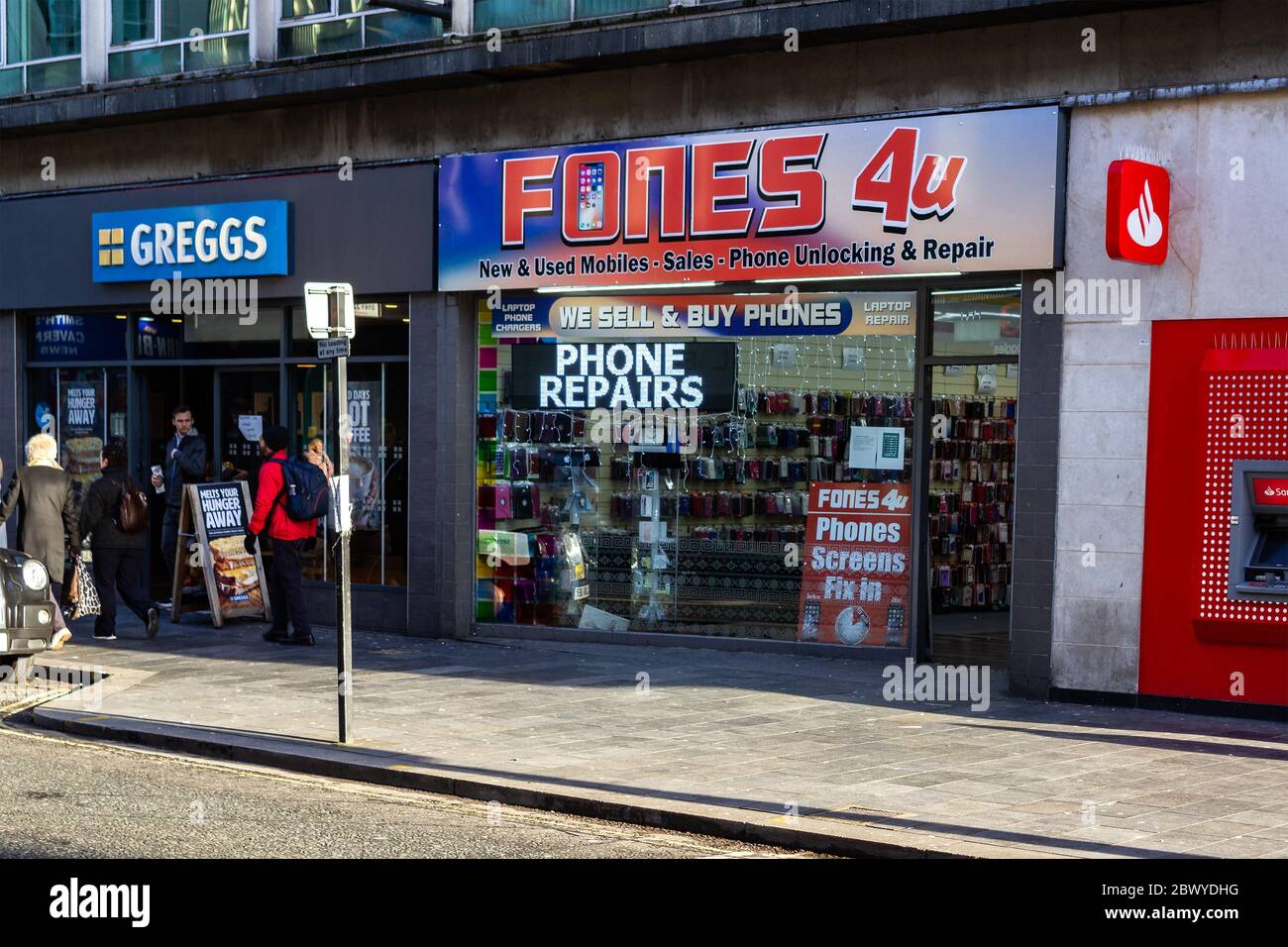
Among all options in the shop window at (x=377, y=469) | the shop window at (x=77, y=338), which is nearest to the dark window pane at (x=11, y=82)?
the shop window at (x=77, y=338)

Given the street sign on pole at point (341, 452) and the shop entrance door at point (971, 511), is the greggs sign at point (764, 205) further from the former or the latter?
the street sign on pole at point (341, 452)

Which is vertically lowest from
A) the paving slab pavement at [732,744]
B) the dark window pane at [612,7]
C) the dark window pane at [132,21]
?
the paving slab pavement at [732,744]

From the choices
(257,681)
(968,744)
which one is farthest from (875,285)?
(257,681)

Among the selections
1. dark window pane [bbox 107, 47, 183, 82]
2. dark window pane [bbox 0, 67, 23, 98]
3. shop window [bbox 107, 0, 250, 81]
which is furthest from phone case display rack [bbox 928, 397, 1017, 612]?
dark window pane [bbox 0, 67, 23, 98]

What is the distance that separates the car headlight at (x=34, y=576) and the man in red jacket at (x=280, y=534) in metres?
2.27

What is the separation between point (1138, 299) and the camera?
39.4ft

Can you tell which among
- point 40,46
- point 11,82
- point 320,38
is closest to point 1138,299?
point 320,38

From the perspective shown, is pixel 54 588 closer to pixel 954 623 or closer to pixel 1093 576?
pixel 954 623

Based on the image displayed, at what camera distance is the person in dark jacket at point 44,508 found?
14.5 meters

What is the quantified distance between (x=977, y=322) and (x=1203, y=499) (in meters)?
2.49

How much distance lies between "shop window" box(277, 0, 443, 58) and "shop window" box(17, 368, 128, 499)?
449 centimetres

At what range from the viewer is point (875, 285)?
13.8m

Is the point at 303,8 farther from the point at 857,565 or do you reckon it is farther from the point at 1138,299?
the point at 1138,299
